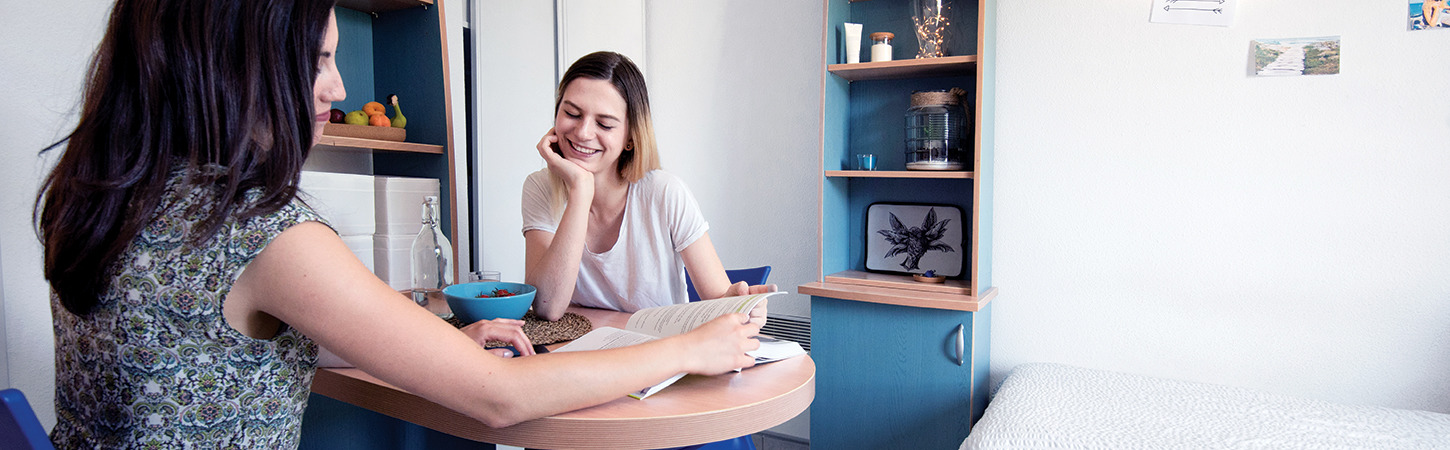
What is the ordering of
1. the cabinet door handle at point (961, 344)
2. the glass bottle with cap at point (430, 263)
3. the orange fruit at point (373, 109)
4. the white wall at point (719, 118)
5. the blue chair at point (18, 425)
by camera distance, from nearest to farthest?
the blue chair at point (18, 425), the glass bottle with cap at point (430, 263), the cabinet door handle at point (961, 344), the orange fruit at point (373, 109), the white wall at point (719, 118)

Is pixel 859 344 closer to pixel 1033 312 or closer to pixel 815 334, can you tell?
pixel 815 334

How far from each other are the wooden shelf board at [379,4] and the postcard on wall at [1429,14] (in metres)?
2.54

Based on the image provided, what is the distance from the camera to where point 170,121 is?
73cm

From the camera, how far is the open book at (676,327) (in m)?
1.07

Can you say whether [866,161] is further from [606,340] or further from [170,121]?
[170,121]

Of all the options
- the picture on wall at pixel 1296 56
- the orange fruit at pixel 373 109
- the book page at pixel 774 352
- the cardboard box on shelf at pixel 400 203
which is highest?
the picture on wall at pixel 1296 56

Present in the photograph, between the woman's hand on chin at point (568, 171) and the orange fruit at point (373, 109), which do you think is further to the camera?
the orange fruit at point (373, 109)

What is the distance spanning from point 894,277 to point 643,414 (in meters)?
1.62

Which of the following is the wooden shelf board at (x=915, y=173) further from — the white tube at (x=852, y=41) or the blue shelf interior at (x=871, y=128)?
the white tube at (x=852, y=41)

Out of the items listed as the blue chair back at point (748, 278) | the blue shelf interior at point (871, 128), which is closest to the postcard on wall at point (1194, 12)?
the blue shelf interior at point (871, 128)

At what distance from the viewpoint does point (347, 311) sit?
726 millimetres

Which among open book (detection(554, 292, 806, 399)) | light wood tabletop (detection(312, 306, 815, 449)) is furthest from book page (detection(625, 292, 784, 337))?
light wood tabletop (detection(312, 306, 815, 449))

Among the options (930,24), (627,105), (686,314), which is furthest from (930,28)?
(686,314)

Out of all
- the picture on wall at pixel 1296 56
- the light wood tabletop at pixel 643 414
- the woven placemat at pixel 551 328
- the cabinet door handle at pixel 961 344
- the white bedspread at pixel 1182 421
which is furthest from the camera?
the cabinet door handle at pixel 961 344
